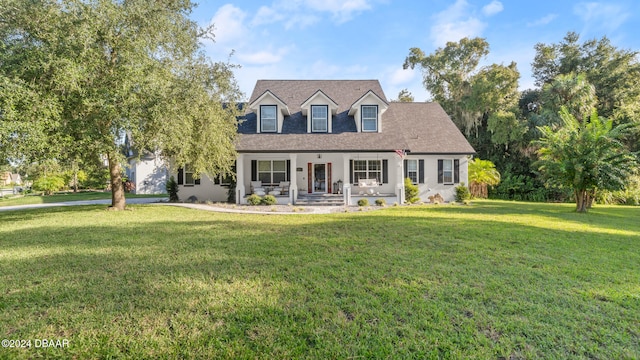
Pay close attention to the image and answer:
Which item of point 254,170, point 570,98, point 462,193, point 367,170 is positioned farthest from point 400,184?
point 570,98

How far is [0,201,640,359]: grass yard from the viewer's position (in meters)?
2.88

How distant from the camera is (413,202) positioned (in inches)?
663

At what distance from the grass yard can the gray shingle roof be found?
9.33 m

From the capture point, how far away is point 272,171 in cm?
1848

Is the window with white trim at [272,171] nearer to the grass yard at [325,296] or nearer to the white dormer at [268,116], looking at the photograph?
the white dormer at [268,116]

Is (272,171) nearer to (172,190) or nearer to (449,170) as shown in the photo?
(172,190)

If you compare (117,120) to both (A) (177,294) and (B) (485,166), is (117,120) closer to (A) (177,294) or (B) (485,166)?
(A) (177,294)

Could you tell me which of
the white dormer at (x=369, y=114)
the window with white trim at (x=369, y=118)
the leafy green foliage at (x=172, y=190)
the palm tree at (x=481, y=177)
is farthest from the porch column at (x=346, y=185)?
the leafy green foliage at (x=172, y=190)

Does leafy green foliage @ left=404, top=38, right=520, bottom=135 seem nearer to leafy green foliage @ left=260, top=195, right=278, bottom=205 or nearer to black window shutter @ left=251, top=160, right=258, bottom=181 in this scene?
black window shutter @ left=251, top=160, right=258, bottom=181

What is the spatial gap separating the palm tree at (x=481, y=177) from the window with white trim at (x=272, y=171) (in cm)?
1320

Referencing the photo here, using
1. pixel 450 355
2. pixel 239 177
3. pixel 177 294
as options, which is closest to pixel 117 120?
pixel 239 177

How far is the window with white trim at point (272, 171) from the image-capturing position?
18.4m

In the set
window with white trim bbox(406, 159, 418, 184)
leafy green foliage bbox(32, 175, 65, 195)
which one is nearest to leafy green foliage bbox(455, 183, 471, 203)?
window with white trim bbox(406, 159, 418, 184)

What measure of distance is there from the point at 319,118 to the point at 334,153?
251 cm
